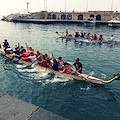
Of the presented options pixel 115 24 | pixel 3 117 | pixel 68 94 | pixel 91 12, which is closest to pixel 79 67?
pixel 68 94

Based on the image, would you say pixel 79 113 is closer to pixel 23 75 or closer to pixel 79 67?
pixel 79 67

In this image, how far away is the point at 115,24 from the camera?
237 ft

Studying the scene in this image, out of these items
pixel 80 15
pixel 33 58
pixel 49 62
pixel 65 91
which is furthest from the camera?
pixel 80 15

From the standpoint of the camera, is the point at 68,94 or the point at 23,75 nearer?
the point at 68,94

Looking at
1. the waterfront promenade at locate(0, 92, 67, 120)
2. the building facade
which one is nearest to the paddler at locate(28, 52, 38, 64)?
the waterfront promenade at locate(0, 92, 67, 120)

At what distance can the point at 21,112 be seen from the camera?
4.62 meters

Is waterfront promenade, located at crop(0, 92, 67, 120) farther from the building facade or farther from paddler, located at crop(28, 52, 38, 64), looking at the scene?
the building facade

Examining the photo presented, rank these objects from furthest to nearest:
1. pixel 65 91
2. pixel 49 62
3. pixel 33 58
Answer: pixel 33 58, pixel 49 62, pixel 65 91

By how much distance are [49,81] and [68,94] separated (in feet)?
9.77

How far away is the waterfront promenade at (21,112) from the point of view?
4.38 meters

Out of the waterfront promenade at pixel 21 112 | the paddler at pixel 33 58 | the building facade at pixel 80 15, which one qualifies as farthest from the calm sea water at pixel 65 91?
the building facade at pixel 80 15

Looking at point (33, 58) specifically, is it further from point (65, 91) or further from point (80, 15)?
point (80, 15)

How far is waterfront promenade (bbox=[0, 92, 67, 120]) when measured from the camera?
4.38m

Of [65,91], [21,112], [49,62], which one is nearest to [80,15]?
[49,62]
